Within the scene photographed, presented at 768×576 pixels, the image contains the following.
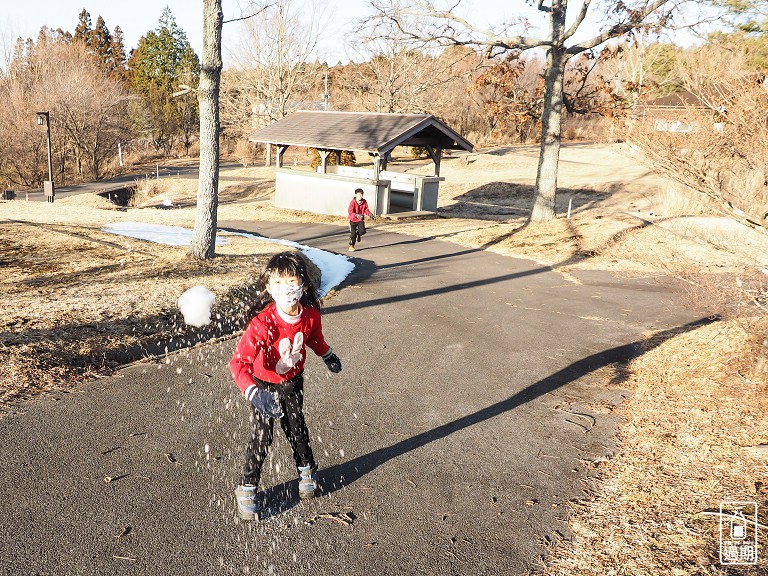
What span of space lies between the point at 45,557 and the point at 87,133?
167 ft

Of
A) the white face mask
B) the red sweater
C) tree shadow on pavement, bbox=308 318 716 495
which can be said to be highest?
the white face mask

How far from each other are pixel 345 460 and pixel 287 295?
159 centimetres

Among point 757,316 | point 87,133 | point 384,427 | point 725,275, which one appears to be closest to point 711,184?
point 725,275

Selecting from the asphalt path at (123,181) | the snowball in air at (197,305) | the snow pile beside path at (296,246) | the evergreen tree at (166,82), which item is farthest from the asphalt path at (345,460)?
the evergreen tree at (166,82)

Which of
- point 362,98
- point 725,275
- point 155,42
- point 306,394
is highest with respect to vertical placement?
point 155,42

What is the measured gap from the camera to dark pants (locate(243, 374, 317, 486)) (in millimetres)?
3791

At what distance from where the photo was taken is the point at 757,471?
430 cm

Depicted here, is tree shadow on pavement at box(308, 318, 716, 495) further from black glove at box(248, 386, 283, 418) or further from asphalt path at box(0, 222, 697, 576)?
black glove at box(248, 386, 283, 418)

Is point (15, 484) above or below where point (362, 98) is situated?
below

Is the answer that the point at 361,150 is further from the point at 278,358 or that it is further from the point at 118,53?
the point at 118,53

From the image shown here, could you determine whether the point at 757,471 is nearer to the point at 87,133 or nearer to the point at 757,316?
the point at 757,316

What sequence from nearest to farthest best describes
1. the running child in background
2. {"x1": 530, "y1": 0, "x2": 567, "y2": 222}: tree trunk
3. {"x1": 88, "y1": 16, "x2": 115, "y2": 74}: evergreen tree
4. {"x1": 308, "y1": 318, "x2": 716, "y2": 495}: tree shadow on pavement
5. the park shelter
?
{"x1": 308, "y1": 318, "x2": 716, "y2": 495}: tree shadow on pavement → the running child in background → {"x1": 530, "y1": 0, "x2": 567, "y2": 222}: tree trunk → the park shelter → {"x1": 88, "y1": 16, "x2": 115, "y2": 74}: evergreen tree

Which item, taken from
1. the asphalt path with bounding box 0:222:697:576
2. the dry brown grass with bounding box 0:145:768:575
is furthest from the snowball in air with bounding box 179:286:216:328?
the asphalt path with bounding box 0:222:697:576

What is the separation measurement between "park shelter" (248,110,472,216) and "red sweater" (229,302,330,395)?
1808cm
